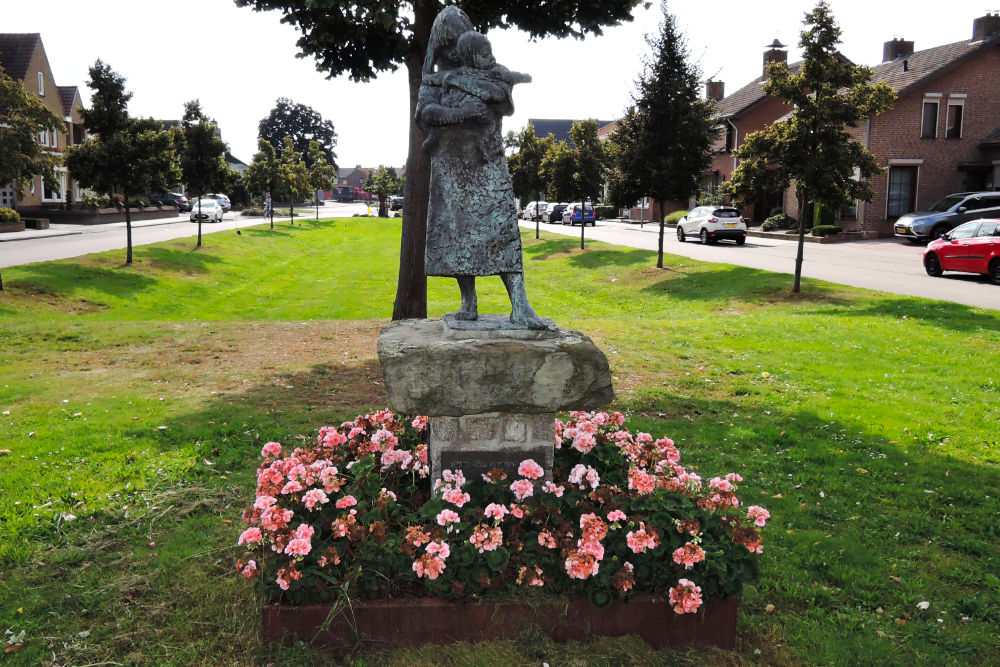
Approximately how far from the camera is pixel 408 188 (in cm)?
1158

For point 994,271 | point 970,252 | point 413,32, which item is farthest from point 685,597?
point 970,252

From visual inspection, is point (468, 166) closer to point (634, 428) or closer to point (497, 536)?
point (497, 536)

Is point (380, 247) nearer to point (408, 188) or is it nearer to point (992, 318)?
point (408, 188)

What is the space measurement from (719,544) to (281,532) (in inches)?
98.5

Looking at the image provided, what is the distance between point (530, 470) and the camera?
446 centimetres

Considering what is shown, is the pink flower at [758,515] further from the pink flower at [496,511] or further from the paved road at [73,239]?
the paved road at [73,239]

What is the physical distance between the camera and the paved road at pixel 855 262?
1745 cm

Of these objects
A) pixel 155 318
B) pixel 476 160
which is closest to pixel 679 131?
pixel 155 318

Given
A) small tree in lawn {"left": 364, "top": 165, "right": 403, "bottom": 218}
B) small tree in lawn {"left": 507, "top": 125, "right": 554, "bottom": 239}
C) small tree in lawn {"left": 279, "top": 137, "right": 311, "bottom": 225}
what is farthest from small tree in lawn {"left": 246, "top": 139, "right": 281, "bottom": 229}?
small tree in lawn {"left": 364, "top": 165, "right": 403, "bottom": 218}

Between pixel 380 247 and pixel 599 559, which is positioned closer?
pixel 599 559

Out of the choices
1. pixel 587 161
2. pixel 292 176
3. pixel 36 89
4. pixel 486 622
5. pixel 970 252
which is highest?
pixel 36 89

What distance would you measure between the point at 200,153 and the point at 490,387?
1233 inches

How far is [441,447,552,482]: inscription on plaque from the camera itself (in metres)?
4.71

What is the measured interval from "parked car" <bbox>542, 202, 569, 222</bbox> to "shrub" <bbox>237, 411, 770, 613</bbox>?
166 feet
